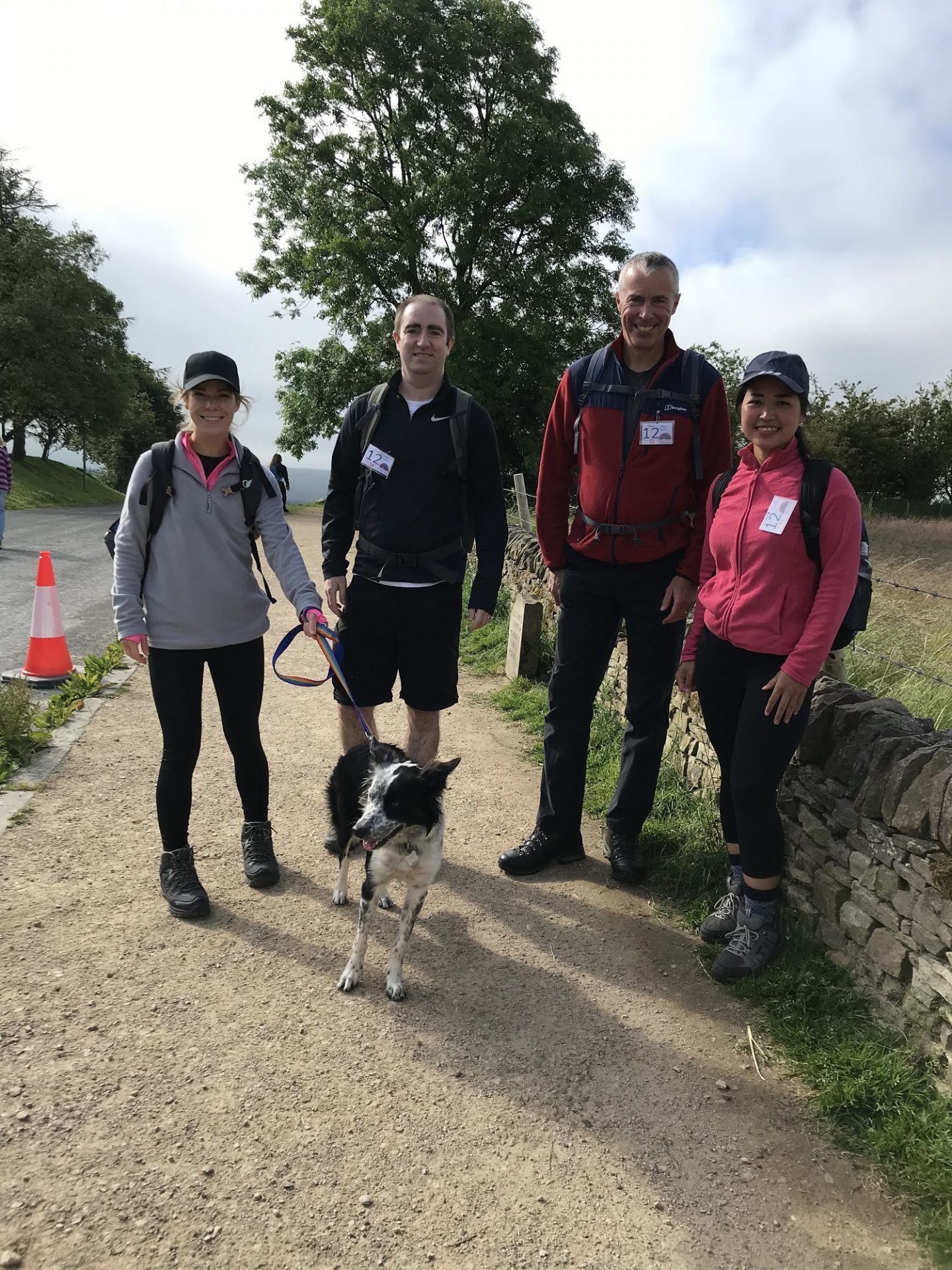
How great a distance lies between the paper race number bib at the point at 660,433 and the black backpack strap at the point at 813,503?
30.2 inches

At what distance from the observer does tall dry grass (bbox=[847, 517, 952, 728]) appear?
480 centimetres

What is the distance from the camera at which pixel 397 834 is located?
3.20 meters

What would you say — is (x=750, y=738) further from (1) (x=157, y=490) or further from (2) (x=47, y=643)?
(2) (x=47, y=643)

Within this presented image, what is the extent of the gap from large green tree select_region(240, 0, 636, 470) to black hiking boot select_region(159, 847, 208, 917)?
76.8 ft

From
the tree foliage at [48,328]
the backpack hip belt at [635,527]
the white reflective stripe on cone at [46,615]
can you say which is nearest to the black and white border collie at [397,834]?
the backpack hip belt at [635,527]

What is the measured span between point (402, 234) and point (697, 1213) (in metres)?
27.7

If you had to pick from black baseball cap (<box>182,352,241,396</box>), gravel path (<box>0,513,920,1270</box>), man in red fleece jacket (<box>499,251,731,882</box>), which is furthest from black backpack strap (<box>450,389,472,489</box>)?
gravel path (<box>0,513,920,1270</box>)

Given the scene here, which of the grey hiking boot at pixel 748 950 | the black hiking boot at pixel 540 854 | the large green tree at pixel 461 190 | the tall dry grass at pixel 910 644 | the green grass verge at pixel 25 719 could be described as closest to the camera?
the grey hiking boot at pixel 748 950

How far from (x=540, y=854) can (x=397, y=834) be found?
125 cm

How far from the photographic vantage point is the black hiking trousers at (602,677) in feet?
12.6

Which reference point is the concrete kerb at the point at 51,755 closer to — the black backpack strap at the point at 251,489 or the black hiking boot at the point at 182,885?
the black hiking boot at the point at 182,885

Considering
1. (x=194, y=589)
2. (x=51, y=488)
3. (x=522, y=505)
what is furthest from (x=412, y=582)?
(x=51, y=488)

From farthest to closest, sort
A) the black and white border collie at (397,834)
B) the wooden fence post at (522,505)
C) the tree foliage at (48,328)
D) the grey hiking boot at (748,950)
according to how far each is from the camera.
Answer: the tree foliage at (48,328) → the wooden fence post at (522,505) → the grey hiking boot at (748,950) → the black and white border collie at (397,834)

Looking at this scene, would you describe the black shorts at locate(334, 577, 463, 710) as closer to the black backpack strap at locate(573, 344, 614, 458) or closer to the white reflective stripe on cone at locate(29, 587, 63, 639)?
the black backpack strap at locate(573, 344, 614, 458)
